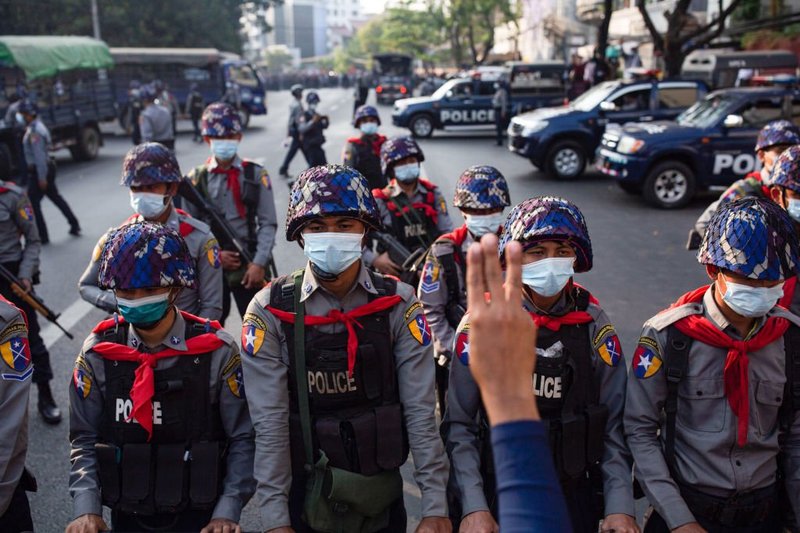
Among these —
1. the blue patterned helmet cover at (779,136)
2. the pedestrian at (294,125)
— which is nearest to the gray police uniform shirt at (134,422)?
the blue patterned helmet cover at (779,136)

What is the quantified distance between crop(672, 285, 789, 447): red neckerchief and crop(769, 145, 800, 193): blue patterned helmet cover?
1796 mm

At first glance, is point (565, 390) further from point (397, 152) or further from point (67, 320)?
point (67, 320)

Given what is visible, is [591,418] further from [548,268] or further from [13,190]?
[13,190]

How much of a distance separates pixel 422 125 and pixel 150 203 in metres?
18.0

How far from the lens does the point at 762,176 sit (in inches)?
192

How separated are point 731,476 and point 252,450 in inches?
63.3

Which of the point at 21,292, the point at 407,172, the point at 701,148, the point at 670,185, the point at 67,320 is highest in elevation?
the point at 407,172

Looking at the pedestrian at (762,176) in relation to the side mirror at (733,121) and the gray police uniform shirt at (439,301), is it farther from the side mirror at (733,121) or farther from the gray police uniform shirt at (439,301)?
the side mirror at (733,121)

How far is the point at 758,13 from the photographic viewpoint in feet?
78.7

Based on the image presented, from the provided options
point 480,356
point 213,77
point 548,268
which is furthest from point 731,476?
point 213,77

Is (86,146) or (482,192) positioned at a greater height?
(482,192)

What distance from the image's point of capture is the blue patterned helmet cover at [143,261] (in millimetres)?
2498

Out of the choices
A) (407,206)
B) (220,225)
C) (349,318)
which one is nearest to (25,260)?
(220,225)

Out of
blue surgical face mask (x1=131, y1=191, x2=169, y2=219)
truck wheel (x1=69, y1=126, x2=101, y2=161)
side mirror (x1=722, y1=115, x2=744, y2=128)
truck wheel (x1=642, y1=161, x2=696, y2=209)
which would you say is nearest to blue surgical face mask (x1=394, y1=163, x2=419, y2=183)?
blue surgical face mask (x1=131, y1=191, x2=169, y2=219)
